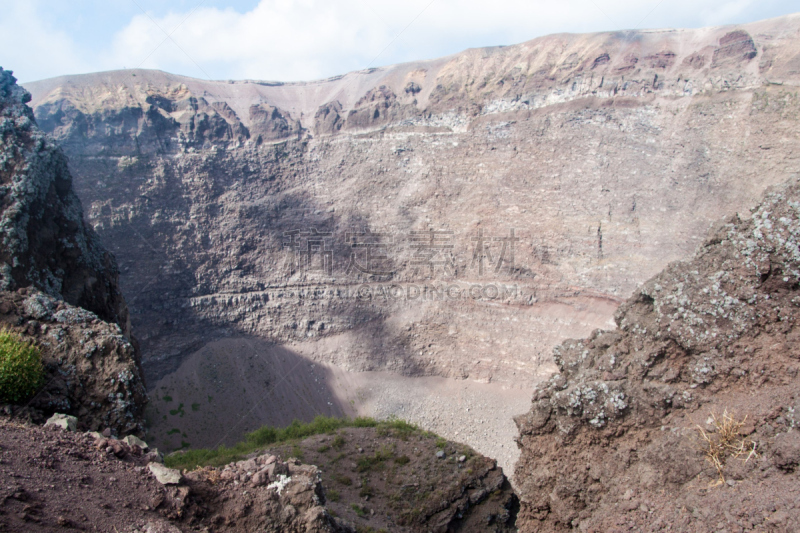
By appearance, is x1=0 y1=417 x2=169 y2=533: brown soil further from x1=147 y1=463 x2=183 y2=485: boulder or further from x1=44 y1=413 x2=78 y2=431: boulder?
x1=44 y1=413 x2=78 y2=431: boulder

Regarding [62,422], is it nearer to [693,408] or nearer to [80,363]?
[80,363]

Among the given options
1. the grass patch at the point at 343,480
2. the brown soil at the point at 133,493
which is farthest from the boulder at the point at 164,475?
the grass patch at the point at 343,480

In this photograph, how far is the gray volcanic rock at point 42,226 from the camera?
10.6 metres

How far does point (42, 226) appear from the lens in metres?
11.9

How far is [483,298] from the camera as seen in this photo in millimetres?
25609

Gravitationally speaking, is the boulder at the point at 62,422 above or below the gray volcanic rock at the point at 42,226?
below

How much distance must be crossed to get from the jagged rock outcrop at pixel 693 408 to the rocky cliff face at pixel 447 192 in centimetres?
1724

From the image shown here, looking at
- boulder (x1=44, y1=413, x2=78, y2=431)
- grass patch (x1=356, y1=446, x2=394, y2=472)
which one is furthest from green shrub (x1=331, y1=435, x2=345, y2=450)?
boulder (x1=44, y1=413, x2=78, y2=431)

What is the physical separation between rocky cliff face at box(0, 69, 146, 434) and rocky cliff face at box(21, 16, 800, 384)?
1400 cm

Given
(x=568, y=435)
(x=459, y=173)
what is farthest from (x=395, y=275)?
(x=568, y=435)

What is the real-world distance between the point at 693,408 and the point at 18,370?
35.0 feet

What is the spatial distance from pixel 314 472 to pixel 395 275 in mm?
21317

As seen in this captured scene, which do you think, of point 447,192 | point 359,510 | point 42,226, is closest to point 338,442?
point 359,510

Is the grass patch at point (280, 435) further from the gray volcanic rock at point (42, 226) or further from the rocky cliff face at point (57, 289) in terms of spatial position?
the gray volcanic rock at point (42, 226)
